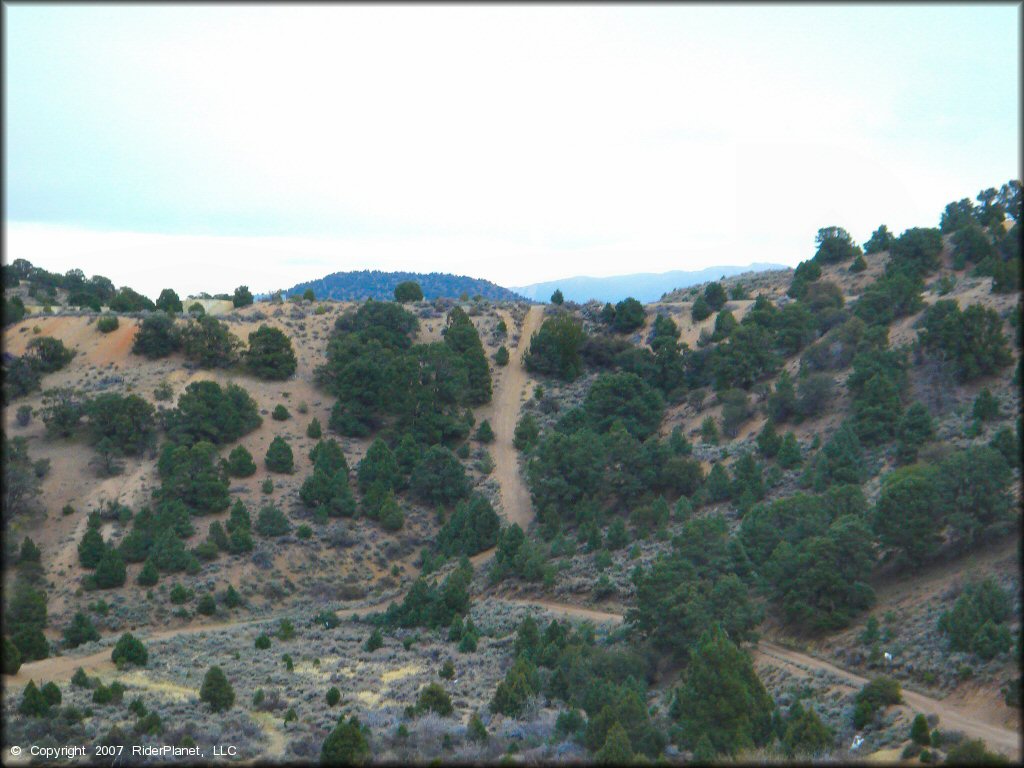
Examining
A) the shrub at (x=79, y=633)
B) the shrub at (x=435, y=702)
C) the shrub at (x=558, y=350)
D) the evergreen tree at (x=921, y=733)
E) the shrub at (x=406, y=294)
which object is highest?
the shrub at (x=406, y=294)

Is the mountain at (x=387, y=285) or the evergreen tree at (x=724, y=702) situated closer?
the evergreen tree at (x=724, y=702)

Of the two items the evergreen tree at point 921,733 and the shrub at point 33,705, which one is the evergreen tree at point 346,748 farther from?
the evergreen tree at point 921,733

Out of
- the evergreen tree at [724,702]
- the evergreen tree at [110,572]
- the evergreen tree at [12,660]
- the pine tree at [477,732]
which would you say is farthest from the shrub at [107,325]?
the evergreen tree at [724,702]

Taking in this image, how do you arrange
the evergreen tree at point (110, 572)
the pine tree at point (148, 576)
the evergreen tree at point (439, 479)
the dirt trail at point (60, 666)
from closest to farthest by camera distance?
the dirt trail at point (60, 666)
the evergreen tree at point (110, 572)
the pine tree at point (148, 576)
the evergreen tree at point (439, 479)

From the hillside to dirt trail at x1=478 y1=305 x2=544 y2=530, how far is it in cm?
21

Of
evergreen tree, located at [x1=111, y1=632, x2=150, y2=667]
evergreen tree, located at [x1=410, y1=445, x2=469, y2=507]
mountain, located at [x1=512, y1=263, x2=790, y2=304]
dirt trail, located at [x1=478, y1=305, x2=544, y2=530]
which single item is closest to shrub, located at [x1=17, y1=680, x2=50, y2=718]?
evergreen tree, located at [x1=111, y1=632, x2=150, y2=667]

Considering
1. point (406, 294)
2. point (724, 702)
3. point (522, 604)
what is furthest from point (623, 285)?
point (724, 702)

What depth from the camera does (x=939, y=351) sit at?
38.5m

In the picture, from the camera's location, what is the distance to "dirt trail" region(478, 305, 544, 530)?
4403 centimetres

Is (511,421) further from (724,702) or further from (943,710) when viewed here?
(724,702)

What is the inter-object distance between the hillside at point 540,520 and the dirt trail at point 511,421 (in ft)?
0.68

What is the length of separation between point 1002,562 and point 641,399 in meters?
24.1

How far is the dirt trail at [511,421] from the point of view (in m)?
44.0

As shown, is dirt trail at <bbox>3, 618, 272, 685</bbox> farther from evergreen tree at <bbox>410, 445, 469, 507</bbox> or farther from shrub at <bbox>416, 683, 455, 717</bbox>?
evergreen tree at <bbox>410, 445, 469, 507</bbox>
